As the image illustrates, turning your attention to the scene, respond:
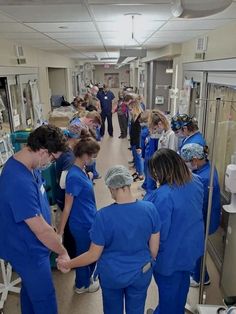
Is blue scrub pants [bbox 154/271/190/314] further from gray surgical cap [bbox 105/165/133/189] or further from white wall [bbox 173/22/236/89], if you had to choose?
white wall [bbox 173/22/236/89]

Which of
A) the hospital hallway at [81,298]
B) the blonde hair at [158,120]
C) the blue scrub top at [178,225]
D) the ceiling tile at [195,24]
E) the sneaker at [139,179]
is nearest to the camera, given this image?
the blue scrub top at [178,225]

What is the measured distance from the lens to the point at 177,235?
6.29 ft

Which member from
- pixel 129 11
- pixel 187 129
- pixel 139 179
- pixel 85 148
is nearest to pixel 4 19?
pixel 129 11

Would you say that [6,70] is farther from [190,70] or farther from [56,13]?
[190,70]

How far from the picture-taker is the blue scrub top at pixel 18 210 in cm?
172

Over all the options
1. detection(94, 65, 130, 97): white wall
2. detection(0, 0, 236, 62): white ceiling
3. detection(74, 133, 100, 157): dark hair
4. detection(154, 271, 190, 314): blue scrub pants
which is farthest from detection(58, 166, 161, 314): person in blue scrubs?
detection(94, 65, 130, 97): white wall

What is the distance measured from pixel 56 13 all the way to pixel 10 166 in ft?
4.23

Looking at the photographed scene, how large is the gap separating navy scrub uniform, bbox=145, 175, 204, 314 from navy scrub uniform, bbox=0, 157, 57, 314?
0.76 m

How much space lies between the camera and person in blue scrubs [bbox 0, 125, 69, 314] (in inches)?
68.4

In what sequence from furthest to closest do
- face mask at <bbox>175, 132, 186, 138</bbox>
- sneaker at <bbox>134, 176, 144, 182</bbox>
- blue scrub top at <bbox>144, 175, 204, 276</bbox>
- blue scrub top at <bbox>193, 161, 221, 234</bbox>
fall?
sneaker at <bbox>134, 176, 144, 182</bbox> < face mask at <bbox>175, 132, 186, 138</bbox> < blue scrub top at <bbox>193, 161, 221, 234</bbox> < blue scrub top at <bbox>144, 175, 204, 276</bbox>

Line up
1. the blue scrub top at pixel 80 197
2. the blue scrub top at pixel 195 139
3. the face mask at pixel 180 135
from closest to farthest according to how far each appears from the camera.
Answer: the blue scrub top at pixel 80 197 → the blue scrub top at pixel 195 139 → the face mask at pixel 180 135

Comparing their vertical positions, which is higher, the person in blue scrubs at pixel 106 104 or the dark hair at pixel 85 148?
the dark hair at pixel 85 148

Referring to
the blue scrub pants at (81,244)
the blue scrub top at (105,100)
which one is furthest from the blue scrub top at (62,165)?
the blue scrub top at (105,100)

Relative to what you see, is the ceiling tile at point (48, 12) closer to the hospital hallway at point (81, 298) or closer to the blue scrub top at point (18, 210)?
the blue scrub top at point (18, 210)
